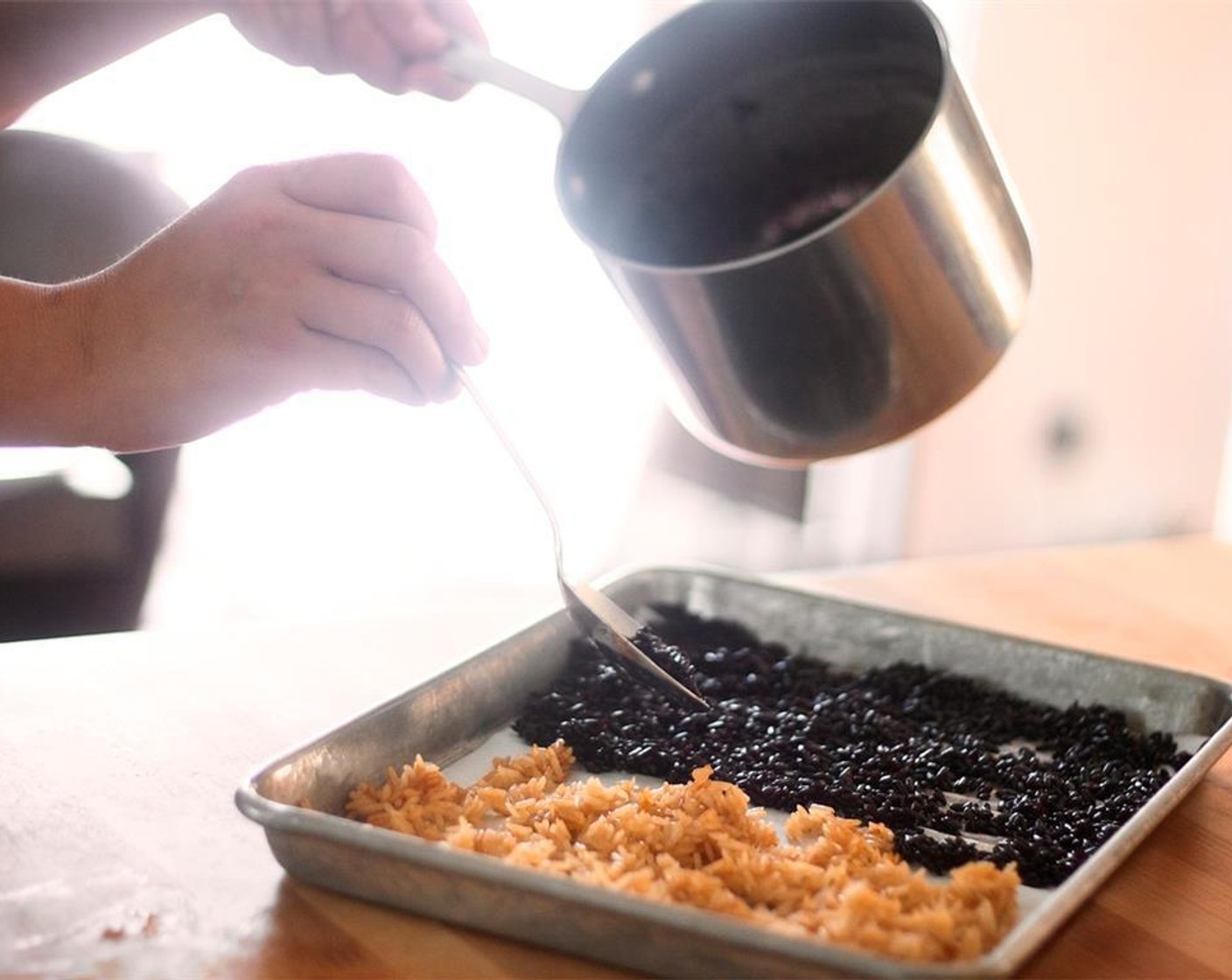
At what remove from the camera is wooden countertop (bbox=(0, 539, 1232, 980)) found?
0.67 meters

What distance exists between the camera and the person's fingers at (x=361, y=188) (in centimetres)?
82

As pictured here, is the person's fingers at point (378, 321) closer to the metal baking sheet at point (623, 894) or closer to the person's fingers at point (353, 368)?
the person's fingers at point (353, 368)

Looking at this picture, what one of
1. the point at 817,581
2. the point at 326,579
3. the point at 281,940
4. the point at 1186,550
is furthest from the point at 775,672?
the point at 326,579

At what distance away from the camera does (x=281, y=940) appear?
2.23ft

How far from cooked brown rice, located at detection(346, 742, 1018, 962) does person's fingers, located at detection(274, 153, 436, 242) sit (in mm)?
314

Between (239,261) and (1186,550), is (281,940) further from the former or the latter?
(1186,550)

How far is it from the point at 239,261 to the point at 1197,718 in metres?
0.69

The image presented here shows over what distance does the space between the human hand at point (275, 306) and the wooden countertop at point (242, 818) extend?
8.1 inches

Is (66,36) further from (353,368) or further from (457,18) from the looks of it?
(353,368)

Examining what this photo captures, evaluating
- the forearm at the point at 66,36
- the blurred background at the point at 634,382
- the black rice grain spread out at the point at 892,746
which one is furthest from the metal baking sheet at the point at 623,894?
the blurred background at the point at 634,382

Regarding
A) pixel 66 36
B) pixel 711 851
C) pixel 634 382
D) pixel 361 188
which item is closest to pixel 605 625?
pixel 711 851

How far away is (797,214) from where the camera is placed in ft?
2.91

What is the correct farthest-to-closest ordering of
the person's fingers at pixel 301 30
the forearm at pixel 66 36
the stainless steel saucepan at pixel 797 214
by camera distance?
the forearm at pixel 66 36
the person's fingers at pixel 301 30
the stainless steel saucepan at pixel 797 214

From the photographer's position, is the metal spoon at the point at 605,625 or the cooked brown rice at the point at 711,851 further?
the metal spoon at the point at 605,625
